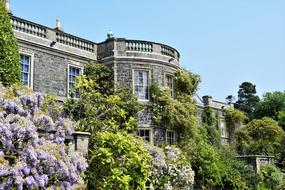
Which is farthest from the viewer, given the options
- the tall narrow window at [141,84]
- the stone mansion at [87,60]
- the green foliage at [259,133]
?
the green foliage at [259,133]

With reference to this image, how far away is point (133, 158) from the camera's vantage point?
11.1m

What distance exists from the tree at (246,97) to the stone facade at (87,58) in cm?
4493

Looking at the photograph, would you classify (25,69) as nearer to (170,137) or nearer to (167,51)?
(167,51)

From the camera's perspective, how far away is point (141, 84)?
67.6 feet

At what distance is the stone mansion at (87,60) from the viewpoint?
58.5 ft

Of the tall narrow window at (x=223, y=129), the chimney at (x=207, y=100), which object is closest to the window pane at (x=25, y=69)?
the chimney at (x=207, y=100)

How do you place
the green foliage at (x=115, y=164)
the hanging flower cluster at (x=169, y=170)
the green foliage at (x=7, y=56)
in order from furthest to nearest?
1. the hanging flower cluster at (x=169, y=170)
2. the green foliage at (x=7, y=56)
3. the green foliage at (x=115, y=164)

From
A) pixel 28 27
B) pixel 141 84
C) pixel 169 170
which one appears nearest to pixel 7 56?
pixel 28 27

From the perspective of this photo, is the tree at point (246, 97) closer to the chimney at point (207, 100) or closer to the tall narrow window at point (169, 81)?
the chimney at point (207, 100)

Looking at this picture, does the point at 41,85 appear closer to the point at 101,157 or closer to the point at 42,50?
the point at 42,50

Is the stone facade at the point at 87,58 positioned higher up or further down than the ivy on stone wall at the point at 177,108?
higher up

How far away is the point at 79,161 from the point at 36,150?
1.31 m

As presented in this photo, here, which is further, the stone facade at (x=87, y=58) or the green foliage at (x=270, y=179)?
the green foliage at (x=270, y=179)

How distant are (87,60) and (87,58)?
105mm
